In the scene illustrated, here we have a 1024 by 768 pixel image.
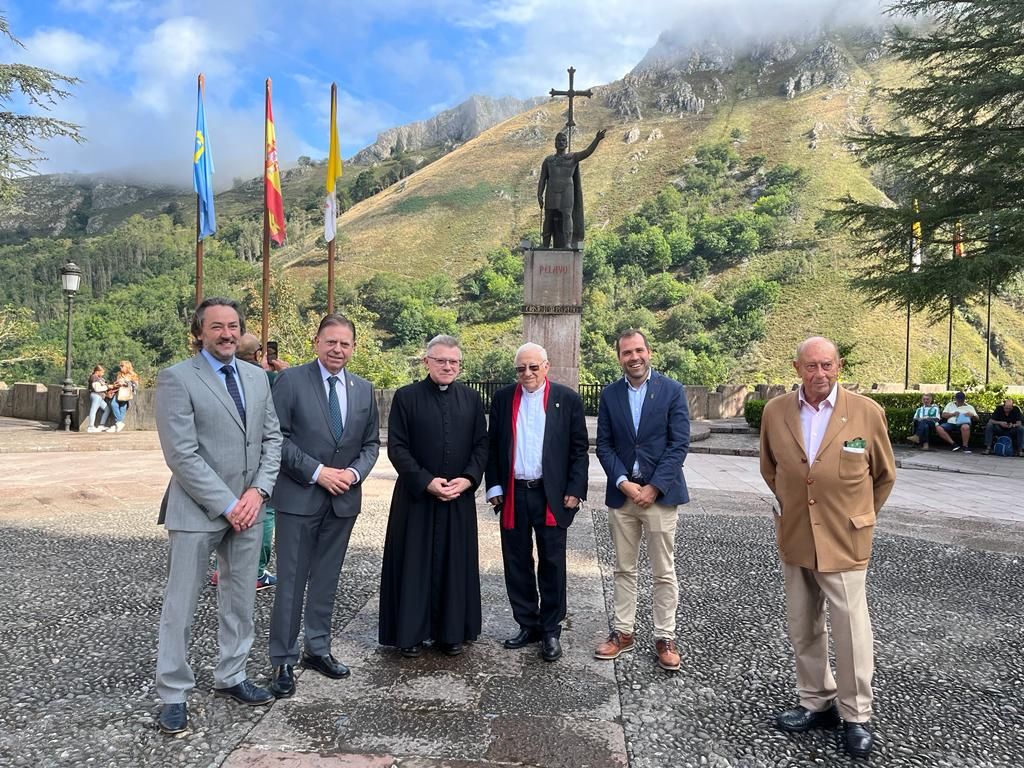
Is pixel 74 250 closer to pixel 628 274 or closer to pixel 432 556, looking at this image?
pixel 628 274

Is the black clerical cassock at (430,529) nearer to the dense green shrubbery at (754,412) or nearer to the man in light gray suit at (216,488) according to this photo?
the man in light gray suit at (216,488)

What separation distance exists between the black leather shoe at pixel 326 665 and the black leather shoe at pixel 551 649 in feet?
3.28

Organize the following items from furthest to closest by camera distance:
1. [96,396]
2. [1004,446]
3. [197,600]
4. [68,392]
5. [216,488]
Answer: [68,392] → [96,396] → [1004,446] → [197,600] → [216,488]

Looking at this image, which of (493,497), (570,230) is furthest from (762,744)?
(570,230)

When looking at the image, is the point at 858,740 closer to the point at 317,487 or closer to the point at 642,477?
the point at 642,477

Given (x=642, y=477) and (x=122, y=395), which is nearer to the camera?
(x=642, y=477)

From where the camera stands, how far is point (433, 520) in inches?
140

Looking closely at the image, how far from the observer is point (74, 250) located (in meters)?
104

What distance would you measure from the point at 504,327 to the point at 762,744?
223 feet

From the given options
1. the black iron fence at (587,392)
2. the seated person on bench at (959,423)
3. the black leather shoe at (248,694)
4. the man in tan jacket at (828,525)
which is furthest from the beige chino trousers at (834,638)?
the black iron fence at (587,392)

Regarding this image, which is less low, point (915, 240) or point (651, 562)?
point (915, 240)

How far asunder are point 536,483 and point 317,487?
1147 mm

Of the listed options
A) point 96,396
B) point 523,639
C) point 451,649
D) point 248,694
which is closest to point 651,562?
point 523,639

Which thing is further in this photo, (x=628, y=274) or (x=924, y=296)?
(x=628, y=274)
